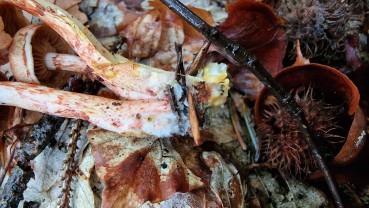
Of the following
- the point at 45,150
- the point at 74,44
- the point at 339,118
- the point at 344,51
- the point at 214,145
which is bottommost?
the point at 45,150

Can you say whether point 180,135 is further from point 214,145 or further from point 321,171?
point 321,171

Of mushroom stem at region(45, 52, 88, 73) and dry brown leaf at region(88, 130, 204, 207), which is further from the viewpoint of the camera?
mushroom stem at region(45, 52, 88, 73)

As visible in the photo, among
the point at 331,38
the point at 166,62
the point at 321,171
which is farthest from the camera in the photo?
the point at 166,62

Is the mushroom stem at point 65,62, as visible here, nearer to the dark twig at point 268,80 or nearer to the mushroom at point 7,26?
the mushroom at point 7,26

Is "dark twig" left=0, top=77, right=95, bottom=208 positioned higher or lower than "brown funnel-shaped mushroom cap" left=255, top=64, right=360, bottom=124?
lower

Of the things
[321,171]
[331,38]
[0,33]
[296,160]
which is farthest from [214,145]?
[0,33]

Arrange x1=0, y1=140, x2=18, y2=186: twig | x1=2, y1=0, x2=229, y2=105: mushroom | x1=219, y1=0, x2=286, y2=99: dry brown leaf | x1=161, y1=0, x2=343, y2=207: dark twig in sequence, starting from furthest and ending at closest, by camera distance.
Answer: x1=219, y1=0, x2=286, y2=99: dry brown leaf < x1=0, y1=140, x2=18, y2=186: twig < x1=2, y1=0, x2=229, y2=105: mushroom < x1=161, y1=0, x2=343, y2=207: dark twig

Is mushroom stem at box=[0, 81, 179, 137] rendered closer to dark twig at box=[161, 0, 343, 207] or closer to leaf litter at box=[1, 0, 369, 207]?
leaf litter at box=[1, 0, 369, 207]

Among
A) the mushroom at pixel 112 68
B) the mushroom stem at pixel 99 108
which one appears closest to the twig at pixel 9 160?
the mushroom stem at pixel 99 108

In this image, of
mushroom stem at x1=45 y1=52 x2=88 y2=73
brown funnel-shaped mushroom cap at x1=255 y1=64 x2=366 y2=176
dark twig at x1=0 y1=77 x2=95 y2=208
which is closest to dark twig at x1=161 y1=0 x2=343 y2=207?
brown funnel-shaped mushroom cap at x1=255 y1=64 x2=366 y2=176
